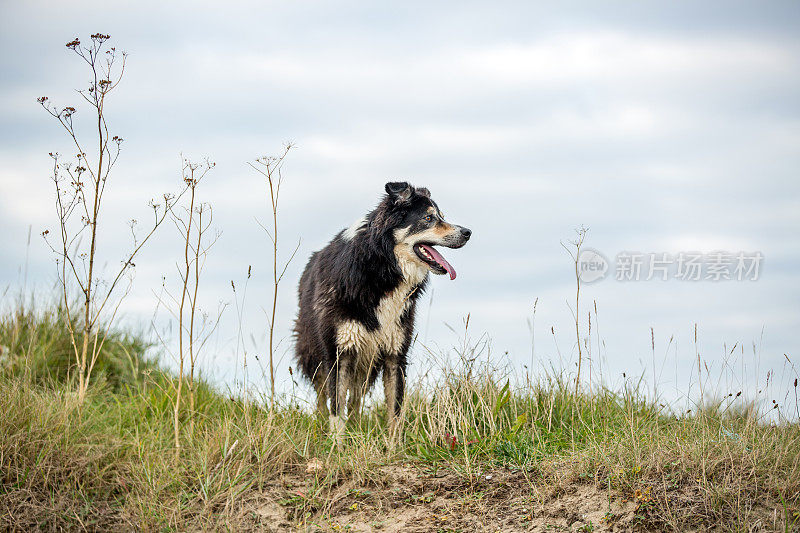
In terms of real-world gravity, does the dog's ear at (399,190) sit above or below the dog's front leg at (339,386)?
above

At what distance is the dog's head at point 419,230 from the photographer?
21.8 ft

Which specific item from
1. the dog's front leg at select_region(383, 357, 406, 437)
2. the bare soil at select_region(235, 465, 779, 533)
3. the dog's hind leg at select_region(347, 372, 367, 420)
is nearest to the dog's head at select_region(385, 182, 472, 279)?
the dog's front leg at select_region(383, 357, 406, 437)

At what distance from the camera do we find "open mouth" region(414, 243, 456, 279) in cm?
671

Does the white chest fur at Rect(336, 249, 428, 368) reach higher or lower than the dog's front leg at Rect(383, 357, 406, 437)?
higher

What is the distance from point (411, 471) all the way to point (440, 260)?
2000mm

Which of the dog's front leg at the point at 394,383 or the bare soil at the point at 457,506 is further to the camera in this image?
the dog's front leg at the point at 394,383

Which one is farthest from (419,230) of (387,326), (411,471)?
(411,471)

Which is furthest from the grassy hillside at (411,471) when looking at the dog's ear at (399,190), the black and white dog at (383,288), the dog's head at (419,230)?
the dog's ear at (399,190)

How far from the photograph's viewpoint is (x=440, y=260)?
266 inches

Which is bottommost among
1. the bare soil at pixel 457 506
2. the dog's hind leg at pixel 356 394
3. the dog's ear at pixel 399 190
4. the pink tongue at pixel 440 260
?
the bare soil at pixel 457 506

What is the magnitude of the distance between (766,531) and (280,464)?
358 cm

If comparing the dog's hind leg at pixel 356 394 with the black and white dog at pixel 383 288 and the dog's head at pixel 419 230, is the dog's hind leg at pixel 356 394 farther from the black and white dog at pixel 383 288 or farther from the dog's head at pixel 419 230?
the dog's head at pixel 419 230

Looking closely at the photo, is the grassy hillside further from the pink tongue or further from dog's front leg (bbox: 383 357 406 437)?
the pink tongue

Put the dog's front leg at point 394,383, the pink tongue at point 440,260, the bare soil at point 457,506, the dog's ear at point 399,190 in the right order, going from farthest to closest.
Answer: the dog's front leg at point 394,383, the pink tongue at point 440,260, the dog's ear at point 399,190, the bare soil at point 457,506
